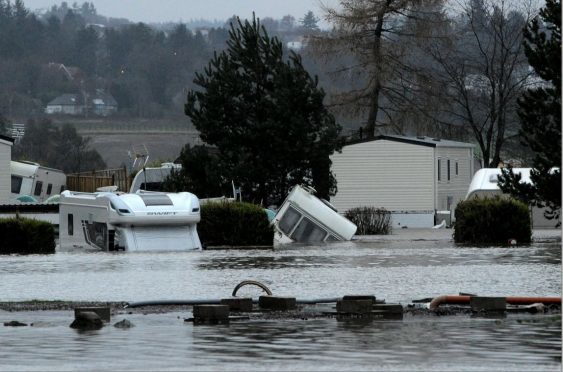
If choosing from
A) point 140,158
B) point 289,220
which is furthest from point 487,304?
point 140,158

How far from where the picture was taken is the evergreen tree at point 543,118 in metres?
38.9

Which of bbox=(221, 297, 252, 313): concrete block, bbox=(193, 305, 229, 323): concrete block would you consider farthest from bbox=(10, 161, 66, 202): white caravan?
bbox=(193, 305, 229, 323): concrete block

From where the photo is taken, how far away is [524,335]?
50.6 ft

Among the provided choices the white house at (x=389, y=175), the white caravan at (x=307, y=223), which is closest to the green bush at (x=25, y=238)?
the white caravan at (x=307, y=223)

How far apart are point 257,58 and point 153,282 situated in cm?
3754

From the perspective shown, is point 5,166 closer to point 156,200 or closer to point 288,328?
point 156,200

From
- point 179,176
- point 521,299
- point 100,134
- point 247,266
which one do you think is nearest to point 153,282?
point 247,266

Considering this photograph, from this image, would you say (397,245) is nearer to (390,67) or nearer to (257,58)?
(257,58)

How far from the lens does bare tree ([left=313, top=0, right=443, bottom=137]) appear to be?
8888cm

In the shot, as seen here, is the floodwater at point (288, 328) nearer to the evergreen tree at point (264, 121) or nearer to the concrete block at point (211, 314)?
the concrete block at point (211, 314)

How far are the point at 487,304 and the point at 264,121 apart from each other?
43.8 m

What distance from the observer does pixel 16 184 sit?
85062 millimetres

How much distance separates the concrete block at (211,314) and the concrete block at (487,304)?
2895 mm

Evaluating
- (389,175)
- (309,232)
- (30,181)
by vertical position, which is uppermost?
(389,175)
